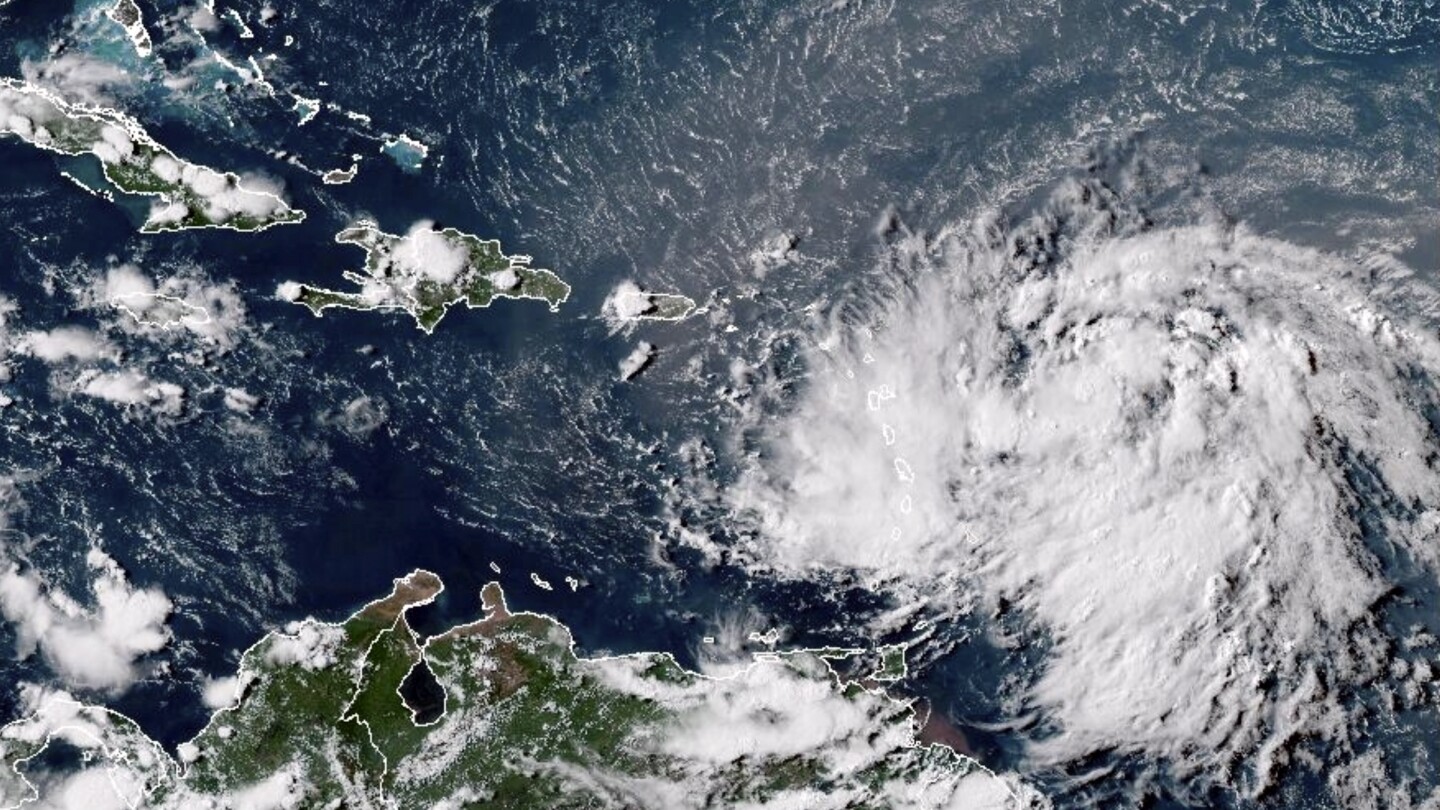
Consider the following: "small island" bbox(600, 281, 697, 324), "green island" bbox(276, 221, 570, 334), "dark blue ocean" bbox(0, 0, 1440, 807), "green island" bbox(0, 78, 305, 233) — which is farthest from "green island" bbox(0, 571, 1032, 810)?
"green island" bbox(0, 78, 305, 233)

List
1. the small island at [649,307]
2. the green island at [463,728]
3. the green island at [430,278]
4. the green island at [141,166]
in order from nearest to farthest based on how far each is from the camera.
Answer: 1. the green island at [463,728]
2. the small island at [649,307]
3. the green island at [430,278]
4. the green island at [141,166]

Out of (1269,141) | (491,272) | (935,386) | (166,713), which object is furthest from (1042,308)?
(166,713)

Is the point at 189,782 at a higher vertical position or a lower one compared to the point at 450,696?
lower

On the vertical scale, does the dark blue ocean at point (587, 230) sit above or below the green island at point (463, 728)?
above

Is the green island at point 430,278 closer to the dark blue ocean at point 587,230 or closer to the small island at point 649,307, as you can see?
the dark blue ocean at point 587,230

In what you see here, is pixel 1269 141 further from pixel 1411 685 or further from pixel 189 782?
pixel 189 782

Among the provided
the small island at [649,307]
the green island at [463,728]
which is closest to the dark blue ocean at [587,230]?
the small island at [649,307]

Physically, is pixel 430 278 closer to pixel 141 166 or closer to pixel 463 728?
pixel 141 166
